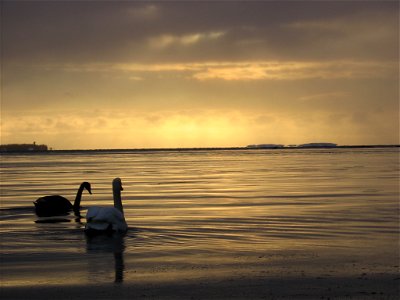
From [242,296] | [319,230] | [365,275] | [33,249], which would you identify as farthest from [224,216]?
[242,296]

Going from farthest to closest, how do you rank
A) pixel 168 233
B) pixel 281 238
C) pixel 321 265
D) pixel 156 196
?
pixel 156 196, pixel 168 233, pixel 281 238, pixel 321 265

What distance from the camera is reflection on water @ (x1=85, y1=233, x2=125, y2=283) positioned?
1139cm

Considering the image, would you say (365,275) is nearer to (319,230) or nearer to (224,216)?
(319,230)

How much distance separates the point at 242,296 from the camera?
950 cm

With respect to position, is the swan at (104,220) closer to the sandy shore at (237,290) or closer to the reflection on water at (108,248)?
the reflection on water at (108,248)

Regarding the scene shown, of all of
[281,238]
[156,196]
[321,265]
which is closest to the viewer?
[321,265]

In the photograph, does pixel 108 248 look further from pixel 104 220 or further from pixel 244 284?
pixel 244 284

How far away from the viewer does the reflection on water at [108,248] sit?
449 inches

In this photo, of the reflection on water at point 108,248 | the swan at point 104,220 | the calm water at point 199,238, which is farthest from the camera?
the swan at point 104,220

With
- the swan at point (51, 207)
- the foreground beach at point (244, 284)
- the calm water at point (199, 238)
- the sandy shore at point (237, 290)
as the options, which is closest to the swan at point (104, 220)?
the calm water at point (199, 238)

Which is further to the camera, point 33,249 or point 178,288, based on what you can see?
point 33,249

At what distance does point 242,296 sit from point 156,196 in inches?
722

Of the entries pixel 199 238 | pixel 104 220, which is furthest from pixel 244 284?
pixel 104 220

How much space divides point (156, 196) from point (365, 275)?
684 inches
